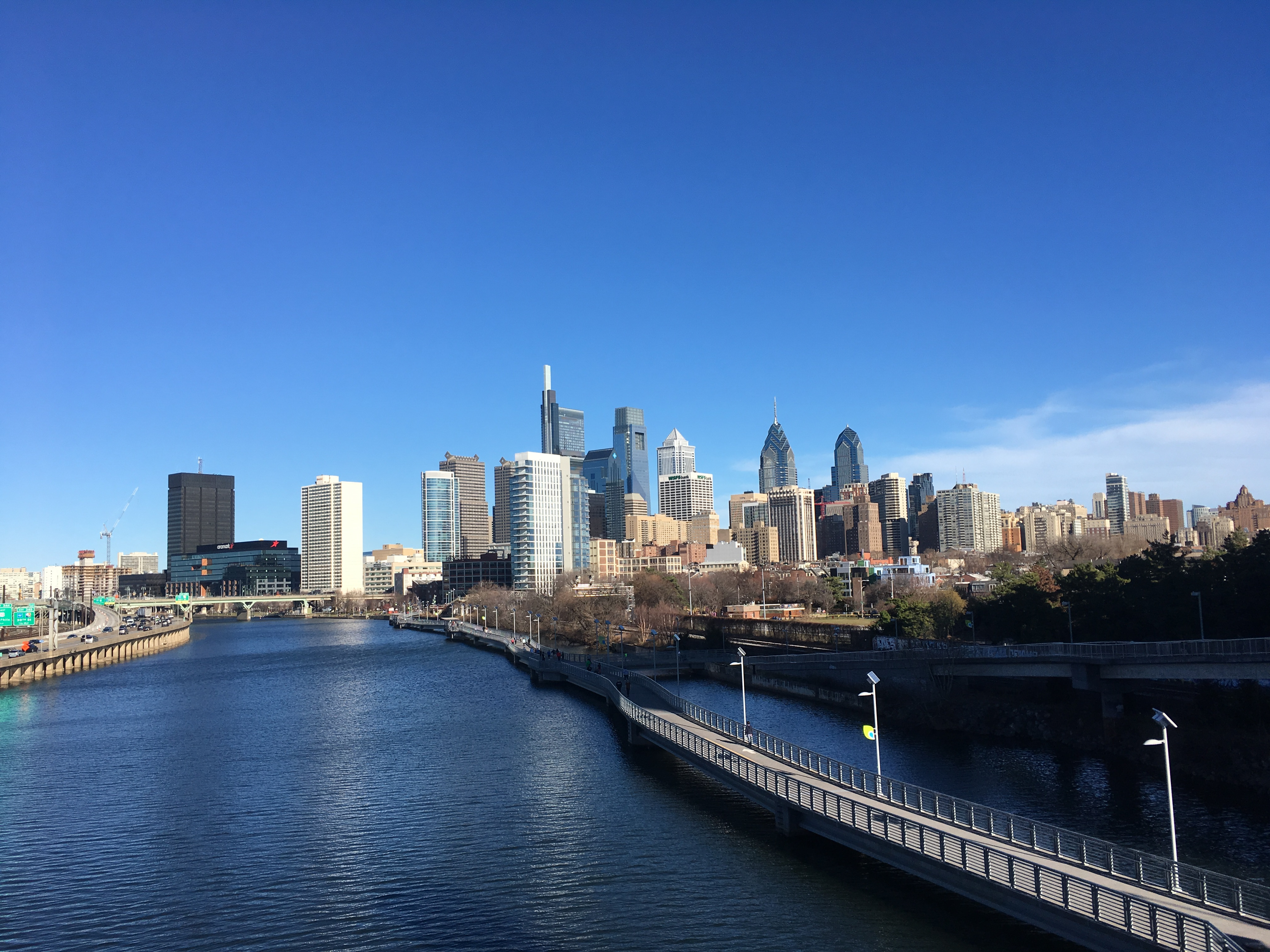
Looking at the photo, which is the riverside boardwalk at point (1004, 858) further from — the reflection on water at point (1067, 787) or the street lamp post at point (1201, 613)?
the street lamp post at point (1201, 613)

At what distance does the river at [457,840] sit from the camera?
3016 centimetres

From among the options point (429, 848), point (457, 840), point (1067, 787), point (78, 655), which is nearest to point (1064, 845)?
point (1067, 787)

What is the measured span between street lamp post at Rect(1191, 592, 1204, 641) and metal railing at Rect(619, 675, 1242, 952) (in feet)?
99.7

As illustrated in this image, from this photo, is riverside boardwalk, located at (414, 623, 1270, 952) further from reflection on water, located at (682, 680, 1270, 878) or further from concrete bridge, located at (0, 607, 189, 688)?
concrete bridge, located at (0, 607, 189, 688)

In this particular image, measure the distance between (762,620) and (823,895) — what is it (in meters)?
91.0

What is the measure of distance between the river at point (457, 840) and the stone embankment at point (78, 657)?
51.0 metres

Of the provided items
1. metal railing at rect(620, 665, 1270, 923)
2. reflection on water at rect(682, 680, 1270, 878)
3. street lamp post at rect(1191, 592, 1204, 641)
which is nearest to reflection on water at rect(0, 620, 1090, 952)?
reflection on water at rect(682, 680, 1270, 878)

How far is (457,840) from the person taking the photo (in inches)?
1571

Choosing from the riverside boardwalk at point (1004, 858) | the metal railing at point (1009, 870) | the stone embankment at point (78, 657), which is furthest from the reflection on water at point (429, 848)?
the stone embankment at point (78, 657)

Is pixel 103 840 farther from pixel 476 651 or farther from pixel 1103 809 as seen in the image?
pixel 476 651

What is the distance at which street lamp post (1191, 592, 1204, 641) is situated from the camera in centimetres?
5553

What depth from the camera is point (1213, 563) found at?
61.4m

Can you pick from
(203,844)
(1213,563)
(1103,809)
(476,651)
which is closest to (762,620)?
(476,651)

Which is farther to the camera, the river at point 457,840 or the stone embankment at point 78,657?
the stone embankment at point 78,657
